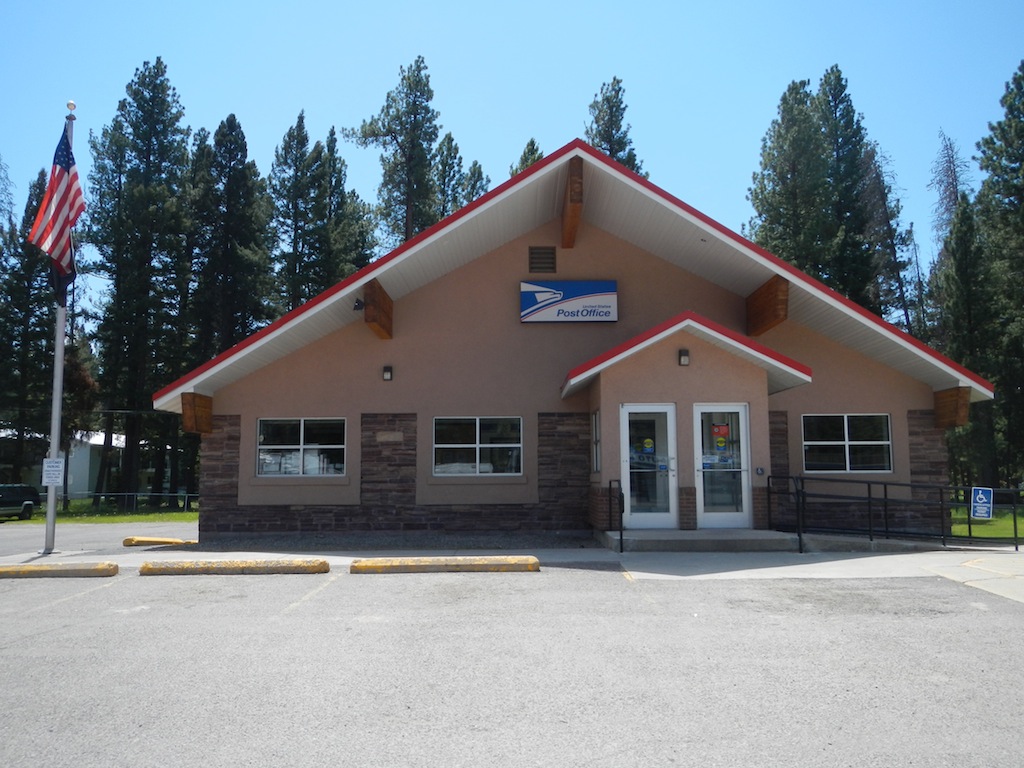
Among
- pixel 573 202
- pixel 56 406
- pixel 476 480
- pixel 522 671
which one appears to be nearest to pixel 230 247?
pixel 56 406

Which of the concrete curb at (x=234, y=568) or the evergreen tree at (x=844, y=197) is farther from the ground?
the evergreen tree at (x=844, y=197)

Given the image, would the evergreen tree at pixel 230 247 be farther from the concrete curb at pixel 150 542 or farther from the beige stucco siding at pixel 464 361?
the beige stucco siding at pixel 464 361

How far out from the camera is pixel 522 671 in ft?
20.8

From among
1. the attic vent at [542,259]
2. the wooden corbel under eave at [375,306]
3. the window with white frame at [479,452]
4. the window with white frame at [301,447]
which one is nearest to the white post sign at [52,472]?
the window with white frame at [301,447]

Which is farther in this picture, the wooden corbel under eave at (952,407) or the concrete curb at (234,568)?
the wooden corbel under eave at (952,407)

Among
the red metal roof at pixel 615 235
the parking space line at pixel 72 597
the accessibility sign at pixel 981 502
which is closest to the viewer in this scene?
the parking space line at pixel 72 597

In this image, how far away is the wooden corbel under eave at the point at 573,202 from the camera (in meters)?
15.2

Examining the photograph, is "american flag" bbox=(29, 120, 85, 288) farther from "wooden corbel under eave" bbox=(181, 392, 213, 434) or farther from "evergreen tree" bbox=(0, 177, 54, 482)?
"evergreen tree" bbox=(0, 177, 54, 482)

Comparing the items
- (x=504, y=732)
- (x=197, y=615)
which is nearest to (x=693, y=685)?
(x=504, y=732)

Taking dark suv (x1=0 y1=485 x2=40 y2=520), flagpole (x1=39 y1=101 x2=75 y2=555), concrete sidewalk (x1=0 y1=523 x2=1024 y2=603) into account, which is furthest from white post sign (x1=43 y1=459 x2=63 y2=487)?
dark suv (x1=0 y1=485 x2=40 y2=520)

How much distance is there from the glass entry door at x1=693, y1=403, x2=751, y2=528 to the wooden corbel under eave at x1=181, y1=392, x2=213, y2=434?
905cm

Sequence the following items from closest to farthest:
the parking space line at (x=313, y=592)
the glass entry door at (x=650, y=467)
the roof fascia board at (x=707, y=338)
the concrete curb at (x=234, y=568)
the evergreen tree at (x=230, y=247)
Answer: the parking space line at (x=313, y=592)
the concrete curb at (x=234, y=568)
the roof fascia board at (x=707, y=338)
the glass entry door at (x=650, y=467)
the evergreen tree at (x=230, y=247)

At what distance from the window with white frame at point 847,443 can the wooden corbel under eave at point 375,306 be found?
8489mm

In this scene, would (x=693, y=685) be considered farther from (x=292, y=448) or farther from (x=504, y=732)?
(x=292, y=448)
